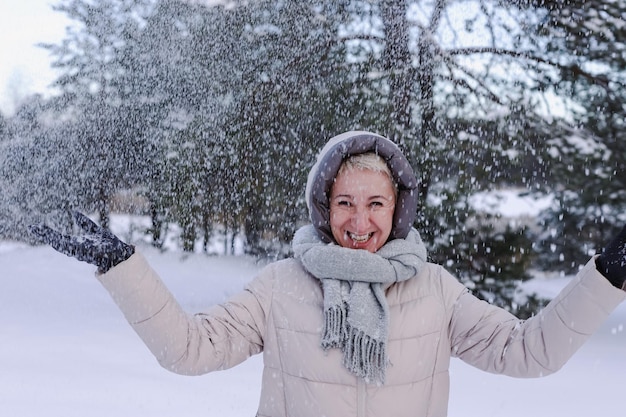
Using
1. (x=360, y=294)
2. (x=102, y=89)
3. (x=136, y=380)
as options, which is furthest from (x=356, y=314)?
(x=102, y=89)

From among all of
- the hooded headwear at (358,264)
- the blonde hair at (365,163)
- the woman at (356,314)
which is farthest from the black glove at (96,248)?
the blonde hair at (365,163)

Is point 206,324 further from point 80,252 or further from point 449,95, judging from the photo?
point 449,95

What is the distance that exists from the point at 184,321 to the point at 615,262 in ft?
2.85

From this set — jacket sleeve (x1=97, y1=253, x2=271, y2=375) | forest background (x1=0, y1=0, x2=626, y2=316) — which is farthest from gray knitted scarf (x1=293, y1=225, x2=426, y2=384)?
forest background (x1=0, y1=0, x2=626, y2=316)

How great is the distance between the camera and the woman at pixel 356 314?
1.32 metres

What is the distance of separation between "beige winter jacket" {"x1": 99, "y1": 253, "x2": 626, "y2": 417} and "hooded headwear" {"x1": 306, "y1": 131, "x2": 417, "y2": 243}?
12 cm

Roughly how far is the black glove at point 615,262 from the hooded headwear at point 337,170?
438 mm

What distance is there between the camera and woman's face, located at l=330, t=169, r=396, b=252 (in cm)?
150

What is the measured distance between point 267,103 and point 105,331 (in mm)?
2275

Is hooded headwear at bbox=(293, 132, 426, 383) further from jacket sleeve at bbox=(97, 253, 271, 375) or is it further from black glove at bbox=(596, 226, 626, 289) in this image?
black glove at bbox=(596, 226, 626, 289)

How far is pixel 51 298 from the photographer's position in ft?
21.0

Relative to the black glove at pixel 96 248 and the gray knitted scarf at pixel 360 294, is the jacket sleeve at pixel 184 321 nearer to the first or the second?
the black glove at pixel 96 248

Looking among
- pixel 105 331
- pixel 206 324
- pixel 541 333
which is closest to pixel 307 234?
pixel 206 324

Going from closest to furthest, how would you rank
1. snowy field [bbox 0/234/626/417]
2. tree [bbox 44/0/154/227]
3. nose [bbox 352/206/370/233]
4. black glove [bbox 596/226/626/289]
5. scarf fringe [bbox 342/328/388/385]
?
black glove [bbox 596/226/626/289]
scarf fringe [bbox 342/328/388/385]
nose [bbox 352/206/370/233]
snowy field [bbox 0/234/626/417]
tree [bbox 44/0/154/227]
